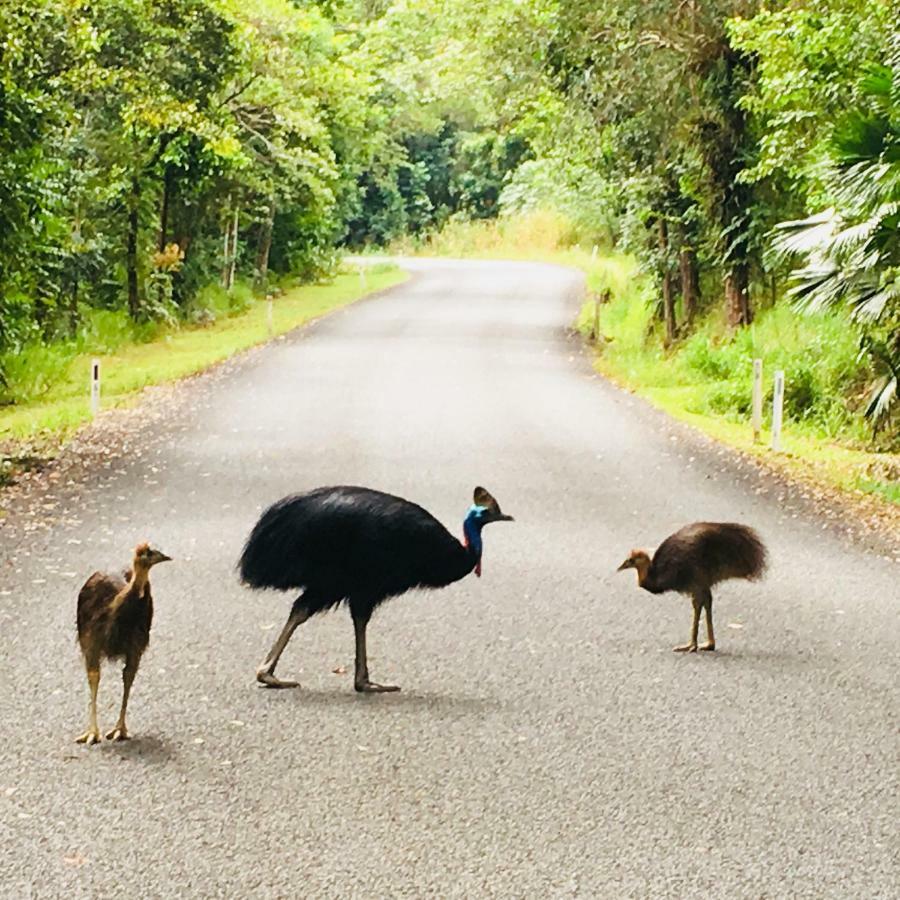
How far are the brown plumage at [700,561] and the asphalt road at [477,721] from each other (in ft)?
1.40

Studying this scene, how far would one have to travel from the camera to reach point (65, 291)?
31422 millimetres

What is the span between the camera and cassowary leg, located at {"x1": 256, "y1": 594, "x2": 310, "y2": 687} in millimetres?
7711

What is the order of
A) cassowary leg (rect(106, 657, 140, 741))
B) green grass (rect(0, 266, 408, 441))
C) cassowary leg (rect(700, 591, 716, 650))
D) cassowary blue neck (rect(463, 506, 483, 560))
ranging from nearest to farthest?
cassowary leg (rect(106, 657, 140, 741)) < cassowary blue neck (rect(463, 506, 483, 560)) < cassowary leg (rect(700, 591, 716, 650)) < green grass (rect(0, 266, 408, 441))

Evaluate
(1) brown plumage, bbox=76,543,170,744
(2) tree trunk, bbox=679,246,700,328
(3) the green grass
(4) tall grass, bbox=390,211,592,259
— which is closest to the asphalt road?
(1) brown plumage, bbox=76,543,170,744

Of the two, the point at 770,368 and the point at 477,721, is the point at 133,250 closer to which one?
the point at 770,368

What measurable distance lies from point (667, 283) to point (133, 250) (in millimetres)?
11668

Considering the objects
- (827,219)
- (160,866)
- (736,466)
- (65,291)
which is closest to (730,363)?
(827,219)

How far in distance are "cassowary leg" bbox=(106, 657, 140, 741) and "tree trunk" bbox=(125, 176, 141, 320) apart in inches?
1054

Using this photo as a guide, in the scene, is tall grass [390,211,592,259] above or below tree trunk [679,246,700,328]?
below

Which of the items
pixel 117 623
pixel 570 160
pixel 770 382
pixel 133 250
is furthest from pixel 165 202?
pixel 117 623

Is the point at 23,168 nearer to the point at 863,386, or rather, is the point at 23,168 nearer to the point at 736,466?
the point at 736,466

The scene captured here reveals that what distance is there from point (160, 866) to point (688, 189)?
78.1 ft

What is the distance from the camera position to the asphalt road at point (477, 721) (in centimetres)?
552

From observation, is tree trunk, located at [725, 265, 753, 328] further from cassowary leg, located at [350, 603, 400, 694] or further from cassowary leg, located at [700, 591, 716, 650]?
cassowary leg, located at [350, 603, 400, 694]
